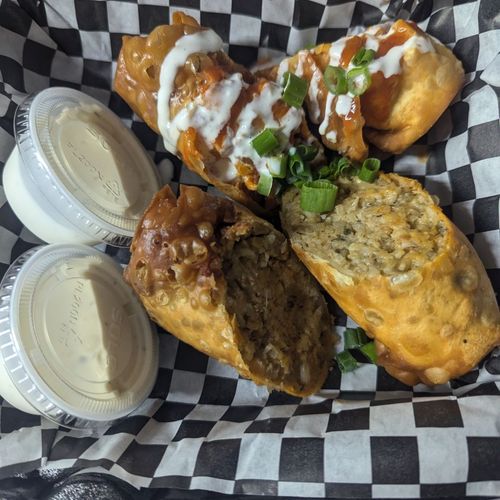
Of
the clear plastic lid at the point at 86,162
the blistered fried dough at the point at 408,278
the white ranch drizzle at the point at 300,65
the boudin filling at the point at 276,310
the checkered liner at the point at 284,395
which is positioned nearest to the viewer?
the checkered liner at the point at 284,395

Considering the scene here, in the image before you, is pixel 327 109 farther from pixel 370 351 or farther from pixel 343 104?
pixel 370 351

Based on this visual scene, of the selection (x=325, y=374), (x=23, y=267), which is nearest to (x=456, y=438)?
(x=325, y=374)

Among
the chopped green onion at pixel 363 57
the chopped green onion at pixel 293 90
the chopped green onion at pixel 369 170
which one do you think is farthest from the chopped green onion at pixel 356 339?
the chopped green onion at pixel 363 57

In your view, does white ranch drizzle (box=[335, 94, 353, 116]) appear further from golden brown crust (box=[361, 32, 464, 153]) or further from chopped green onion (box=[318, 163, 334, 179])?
chopped green onion (box=[318, 163, 334, 179])

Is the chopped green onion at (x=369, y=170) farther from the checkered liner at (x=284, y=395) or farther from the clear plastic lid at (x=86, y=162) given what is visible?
the clear plastic lid at (x=86, y=162)


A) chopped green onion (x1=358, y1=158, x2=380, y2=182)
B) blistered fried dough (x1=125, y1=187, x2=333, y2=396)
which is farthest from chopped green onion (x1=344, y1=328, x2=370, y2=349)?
chopped green onion (x1=358, y1=158, x2=380, y2=182)

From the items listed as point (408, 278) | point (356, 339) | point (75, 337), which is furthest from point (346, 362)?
point (75, 337)
